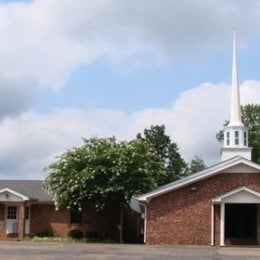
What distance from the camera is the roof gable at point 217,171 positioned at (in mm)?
34688

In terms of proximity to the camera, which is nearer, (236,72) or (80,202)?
(80,202)

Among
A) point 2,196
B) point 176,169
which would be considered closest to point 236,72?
point 2,196

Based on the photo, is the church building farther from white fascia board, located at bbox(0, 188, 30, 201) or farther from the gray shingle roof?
the gray shingle roof

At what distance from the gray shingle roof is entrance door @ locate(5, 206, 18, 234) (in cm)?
131

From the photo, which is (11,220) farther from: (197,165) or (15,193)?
(197,165)

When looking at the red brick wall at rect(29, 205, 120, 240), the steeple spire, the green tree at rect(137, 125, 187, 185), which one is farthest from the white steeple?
the green tree at rect(137, 125, 187, 185)

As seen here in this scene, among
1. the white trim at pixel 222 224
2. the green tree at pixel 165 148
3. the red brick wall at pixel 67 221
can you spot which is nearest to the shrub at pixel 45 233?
the red brick wall at pixel 67 221

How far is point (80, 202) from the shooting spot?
3734 cm

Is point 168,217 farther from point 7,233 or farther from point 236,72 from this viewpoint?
point 236,72

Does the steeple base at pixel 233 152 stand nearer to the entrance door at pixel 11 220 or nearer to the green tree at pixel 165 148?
the entrance door at pixel 11 220

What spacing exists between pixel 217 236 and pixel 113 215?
8.40m

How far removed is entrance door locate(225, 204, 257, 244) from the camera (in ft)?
117

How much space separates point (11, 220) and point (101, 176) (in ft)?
24.6

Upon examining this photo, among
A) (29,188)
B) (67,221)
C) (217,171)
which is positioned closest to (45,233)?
(67,221)
